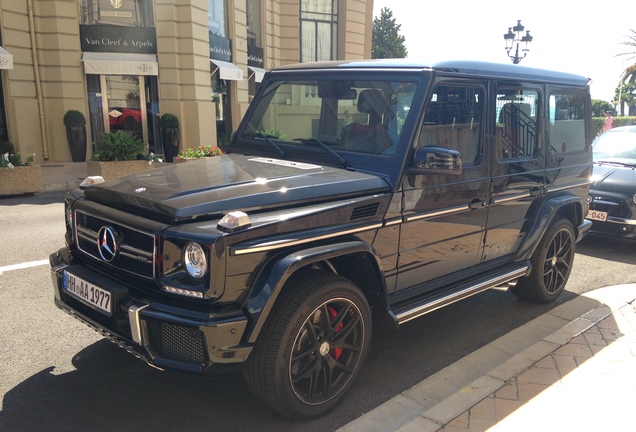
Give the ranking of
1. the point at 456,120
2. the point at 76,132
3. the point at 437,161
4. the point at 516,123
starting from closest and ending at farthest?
the point at 437,161
the point at 456,120
the point at 516,123
the point at 76,132

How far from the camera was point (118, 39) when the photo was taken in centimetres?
1731

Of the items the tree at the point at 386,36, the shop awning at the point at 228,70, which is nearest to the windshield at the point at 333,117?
the shop awning at the point at 228,70

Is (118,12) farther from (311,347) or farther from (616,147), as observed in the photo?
(311,347)

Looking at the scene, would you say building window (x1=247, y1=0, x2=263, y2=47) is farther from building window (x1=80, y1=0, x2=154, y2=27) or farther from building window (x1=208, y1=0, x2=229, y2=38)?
building window (x1=80, y1=0, x2=154, y2=27)

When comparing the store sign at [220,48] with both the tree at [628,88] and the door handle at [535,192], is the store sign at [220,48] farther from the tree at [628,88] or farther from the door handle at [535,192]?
the tree at [628,88]

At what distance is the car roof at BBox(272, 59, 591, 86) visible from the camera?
378cm

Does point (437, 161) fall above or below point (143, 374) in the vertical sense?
above

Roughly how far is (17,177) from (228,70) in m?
9.84

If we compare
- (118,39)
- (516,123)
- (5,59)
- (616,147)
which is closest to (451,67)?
(516,123)

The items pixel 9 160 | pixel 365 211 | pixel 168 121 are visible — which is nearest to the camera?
pixel 365 211

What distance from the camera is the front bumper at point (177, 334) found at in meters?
2.65

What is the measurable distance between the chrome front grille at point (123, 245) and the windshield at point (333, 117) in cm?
145

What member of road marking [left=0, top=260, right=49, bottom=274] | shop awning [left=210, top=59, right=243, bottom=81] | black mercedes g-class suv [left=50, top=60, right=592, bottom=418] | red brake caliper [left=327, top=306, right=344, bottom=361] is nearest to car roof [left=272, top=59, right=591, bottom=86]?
black mercedes g-class suv [left=50, top=60, right=592, bottom=418]

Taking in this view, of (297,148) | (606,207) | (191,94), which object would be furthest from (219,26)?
(297,148)
